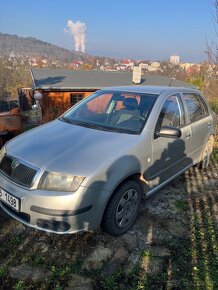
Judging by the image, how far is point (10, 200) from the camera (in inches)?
114

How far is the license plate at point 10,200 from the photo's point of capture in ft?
9.20

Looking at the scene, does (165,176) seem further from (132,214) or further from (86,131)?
(86,131)

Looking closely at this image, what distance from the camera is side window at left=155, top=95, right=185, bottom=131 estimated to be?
3.70 meters

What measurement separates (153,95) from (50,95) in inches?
709

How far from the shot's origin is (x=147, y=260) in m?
2.93

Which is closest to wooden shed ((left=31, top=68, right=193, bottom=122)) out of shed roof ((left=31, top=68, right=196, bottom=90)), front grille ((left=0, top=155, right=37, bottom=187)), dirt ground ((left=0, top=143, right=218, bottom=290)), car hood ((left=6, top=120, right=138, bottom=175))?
shed roof ((left=31, top=68, right=196, bottom=90))

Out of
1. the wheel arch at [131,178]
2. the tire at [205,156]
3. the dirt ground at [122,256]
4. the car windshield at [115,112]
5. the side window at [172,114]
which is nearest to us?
the dirt ground at [122,256]

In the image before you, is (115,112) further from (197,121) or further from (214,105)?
(214,105)

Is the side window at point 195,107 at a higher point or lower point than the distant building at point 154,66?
lower

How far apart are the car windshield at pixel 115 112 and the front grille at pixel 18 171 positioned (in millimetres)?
1113

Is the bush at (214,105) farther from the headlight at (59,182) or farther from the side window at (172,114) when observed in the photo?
the headlight at (59,182)

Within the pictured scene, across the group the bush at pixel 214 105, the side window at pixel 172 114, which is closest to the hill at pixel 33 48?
the bush at pixel 214 105

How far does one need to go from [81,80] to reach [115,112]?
1992 centimetres

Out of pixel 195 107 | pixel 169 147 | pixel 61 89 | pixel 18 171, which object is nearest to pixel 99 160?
pixel 18 171
